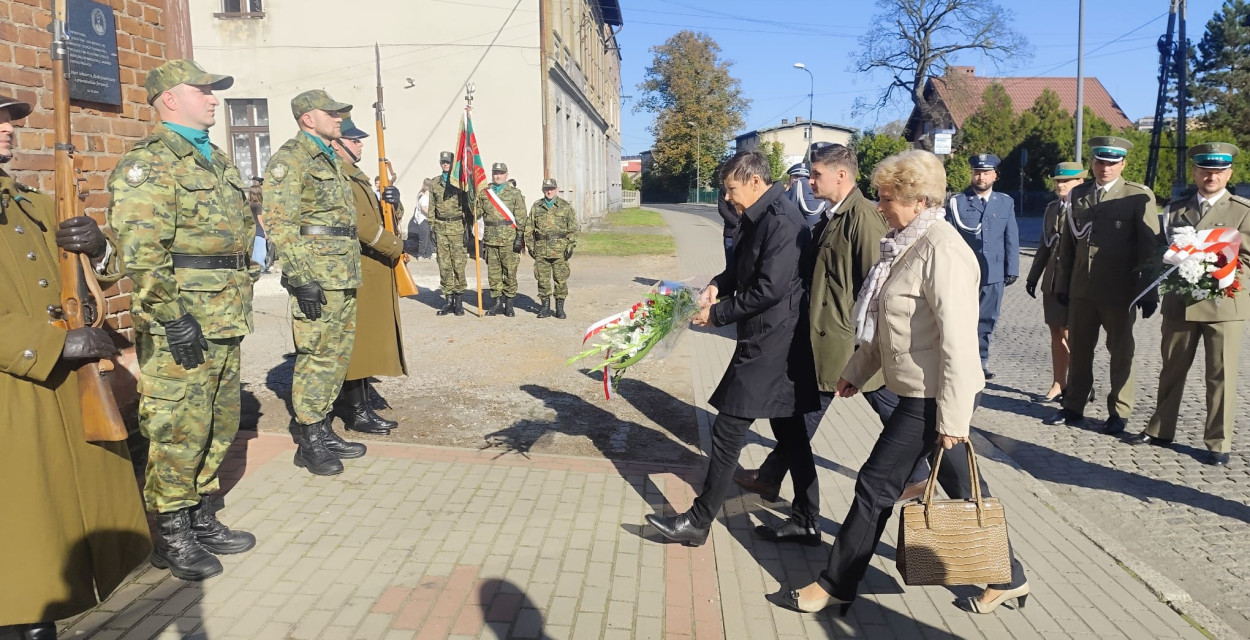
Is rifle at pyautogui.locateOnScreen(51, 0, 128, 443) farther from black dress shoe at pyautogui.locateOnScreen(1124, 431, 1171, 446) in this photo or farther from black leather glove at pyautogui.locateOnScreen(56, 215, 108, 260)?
black dress shoe at pyautogui.locateOnScreen(1124, 431, 1171, 446)

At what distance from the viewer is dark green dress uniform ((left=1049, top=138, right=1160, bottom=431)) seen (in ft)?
19.5

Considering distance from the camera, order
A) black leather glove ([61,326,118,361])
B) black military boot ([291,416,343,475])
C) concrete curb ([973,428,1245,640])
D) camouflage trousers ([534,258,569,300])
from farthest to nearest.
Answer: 1. camouflage trousers ([534,258,569,300])
2. black military boot ([291,416,343,475])
3. concrete curb ([973,428,1245,640])
4. black leather glove ([61,326,118,361])

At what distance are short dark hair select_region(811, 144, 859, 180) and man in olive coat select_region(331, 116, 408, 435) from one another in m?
3.10

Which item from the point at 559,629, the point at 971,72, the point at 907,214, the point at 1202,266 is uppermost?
the point at 971,72

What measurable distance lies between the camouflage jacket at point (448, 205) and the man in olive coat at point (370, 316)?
5690 mm

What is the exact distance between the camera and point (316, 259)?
16.4 feet

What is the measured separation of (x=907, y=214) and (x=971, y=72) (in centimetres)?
5142

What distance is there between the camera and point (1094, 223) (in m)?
6.13

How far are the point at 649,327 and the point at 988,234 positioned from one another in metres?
4.39

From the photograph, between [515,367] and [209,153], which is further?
[515,367]

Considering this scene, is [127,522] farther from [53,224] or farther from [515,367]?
[515,367]

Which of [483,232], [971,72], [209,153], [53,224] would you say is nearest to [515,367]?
[483,232]

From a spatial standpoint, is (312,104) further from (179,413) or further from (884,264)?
(884,264)

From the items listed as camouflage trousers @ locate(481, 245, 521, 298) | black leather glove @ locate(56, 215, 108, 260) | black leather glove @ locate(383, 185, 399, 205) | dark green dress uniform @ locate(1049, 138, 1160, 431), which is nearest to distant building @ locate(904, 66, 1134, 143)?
camouflage trousers @ locate(481, 245, 521, 298)
